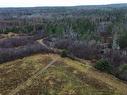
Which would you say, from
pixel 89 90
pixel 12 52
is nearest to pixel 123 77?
pixel 89 90

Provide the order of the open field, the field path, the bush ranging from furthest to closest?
1. the bush
2. the field path
3. the open field

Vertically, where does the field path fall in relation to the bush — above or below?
below

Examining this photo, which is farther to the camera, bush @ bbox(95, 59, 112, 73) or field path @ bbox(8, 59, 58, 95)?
bush @ bbox(95, 59, 112, 73)

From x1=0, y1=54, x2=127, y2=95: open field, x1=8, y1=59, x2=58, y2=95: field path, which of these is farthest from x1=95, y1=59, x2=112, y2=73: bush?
x1=8, y1=59, x2=58, y2=95: field path

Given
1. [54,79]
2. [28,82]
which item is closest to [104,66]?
[54,79]

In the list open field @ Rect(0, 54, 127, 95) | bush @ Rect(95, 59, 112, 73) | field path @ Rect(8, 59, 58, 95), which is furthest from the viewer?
bush @ Rect(95, 59, 112, 73)

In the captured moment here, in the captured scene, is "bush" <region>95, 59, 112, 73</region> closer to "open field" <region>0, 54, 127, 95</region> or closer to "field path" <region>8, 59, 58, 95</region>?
"open field" <region>0, 54, 127, 95</region>

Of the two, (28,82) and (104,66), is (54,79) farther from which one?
(104,66)

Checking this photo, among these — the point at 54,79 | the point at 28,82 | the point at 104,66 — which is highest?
the point at 104,66

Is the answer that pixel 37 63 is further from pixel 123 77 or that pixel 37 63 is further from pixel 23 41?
pixel 23 41
